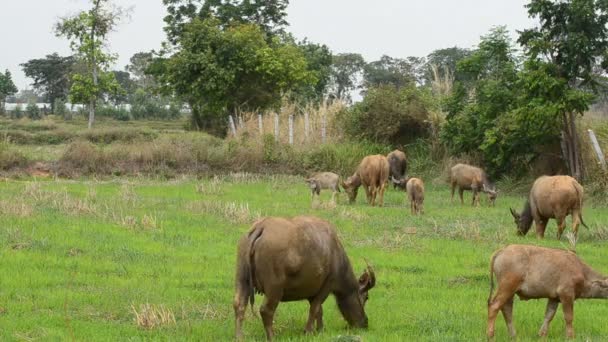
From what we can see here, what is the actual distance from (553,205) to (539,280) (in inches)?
354

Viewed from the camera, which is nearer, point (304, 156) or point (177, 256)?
point (177, 256)

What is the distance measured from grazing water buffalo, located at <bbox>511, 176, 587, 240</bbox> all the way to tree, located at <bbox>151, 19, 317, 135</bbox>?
79.7ft

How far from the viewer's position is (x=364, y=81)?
8838 cm

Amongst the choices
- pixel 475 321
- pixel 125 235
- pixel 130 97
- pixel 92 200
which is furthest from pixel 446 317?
pixel 130 97

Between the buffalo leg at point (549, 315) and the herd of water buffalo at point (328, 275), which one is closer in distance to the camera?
the herd of water buffalo at point (328, 275)

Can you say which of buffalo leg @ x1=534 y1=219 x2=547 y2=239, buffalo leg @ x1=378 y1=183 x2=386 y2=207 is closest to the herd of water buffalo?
buffalo leg @ x1=534 y1=219 x2=547 y2=239

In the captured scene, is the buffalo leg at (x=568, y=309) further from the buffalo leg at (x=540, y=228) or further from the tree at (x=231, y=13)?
the tree at (x=231, y=13)

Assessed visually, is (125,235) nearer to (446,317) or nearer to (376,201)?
(446,317)

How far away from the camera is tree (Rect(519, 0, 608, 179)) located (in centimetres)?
2594

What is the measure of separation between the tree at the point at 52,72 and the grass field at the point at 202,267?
64.5 metres

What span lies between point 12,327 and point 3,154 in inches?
887

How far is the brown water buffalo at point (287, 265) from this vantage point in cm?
870

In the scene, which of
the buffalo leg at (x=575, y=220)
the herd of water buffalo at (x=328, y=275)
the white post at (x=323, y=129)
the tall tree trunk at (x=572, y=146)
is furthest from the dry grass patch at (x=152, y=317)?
the white post at (x=323, y=129)

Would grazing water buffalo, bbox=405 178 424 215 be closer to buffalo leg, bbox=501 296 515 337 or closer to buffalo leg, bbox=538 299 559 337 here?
buffalo leg, bbox=538 299 559 337
